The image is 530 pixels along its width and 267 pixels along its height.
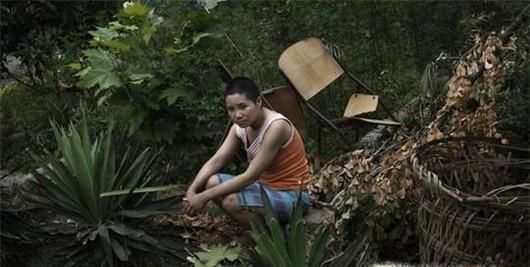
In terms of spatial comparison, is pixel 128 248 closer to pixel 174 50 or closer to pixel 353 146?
pixel 174 50

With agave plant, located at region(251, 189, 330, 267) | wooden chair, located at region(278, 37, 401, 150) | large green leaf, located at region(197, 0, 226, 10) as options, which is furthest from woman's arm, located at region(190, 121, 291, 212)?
large green leaf, located at region(197, 0, 226, 10)

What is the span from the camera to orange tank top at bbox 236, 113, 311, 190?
4.75 m

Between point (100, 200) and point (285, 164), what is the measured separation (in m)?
→ 1.00

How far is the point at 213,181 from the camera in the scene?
4844mm

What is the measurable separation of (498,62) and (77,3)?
12.4ft

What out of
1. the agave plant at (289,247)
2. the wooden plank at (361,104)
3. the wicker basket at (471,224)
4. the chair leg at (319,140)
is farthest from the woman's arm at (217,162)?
the wooden plank at (361,104)

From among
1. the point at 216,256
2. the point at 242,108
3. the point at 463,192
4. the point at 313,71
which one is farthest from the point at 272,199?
the point at 313,71

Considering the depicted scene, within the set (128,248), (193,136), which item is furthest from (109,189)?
(193,136)

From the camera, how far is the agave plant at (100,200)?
185 inches

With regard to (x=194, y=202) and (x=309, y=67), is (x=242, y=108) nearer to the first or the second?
(x=194, y=202)

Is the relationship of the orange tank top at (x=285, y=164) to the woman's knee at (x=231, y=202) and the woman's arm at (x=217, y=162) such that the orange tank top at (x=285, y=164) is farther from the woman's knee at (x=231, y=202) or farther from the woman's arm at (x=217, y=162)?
the woman's knee at (x=231, y=202)

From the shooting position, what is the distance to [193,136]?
597cm

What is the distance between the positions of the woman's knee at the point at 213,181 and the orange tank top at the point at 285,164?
0.22 meters

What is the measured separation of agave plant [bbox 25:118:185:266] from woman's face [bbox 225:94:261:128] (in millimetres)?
600
